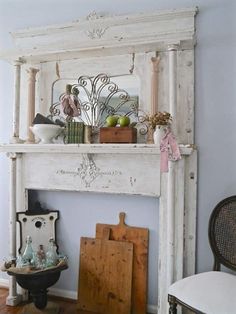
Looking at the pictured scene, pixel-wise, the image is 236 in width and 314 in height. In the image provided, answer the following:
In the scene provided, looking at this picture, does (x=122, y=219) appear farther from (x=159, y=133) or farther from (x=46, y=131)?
(x=46, y=131)

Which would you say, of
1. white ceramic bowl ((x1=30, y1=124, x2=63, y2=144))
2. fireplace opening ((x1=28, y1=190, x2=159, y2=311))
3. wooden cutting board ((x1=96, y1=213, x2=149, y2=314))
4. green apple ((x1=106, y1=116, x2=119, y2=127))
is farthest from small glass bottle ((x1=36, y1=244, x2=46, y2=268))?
green apple ((x1=106, y1=116, x2=119, y2=127))

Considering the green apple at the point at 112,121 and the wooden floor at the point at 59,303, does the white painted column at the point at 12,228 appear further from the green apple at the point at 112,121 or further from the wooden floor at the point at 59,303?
the green apple at the point at 112,121

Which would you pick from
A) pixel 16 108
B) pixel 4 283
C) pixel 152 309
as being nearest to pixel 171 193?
pixel 152 309

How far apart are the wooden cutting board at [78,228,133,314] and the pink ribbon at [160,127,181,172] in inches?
26.5

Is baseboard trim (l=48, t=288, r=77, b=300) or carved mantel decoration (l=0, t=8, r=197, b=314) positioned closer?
carved mantel decoration (l=0, t=8, r=197, b=314)

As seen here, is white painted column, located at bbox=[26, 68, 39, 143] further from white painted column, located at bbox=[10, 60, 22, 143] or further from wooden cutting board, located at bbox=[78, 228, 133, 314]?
wooden cutting board, located at bbox=[78, 228, 133, 314]

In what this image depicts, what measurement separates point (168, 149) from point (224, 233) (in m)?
0.60

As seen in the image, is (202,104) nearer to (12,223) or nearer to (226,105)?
(226,105)

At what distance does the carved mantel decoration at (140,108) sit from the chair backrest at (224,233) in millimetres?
143

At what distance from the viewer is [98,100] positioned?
2293 millimetres

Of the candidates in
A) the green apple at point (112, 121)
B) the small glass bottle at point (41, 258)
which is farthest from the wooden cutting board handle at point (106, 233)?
the green apple at point (112, 121)

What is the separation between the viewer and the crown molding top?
1.99 metres

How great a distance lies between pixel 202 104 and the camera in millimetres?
2039

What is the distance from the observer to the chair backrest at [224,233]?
1.88 metres
